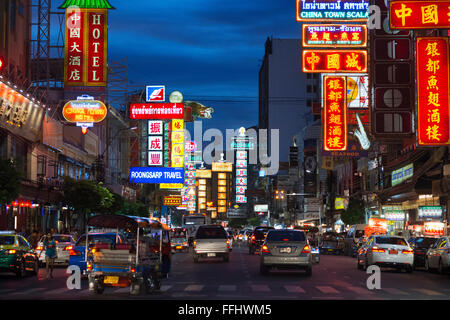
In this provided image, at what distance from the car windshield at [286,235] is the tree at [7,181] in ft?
47.7

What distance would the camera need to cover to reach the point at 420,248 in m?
38.1

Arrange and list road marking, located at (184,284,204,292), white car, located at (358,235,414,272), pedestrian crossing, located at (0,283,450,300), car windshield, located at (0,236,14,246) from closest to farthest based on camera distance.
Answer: pedestrian crossing, located at (0,283,450,300) → road marking, located at (184,284,204,292) → car windshield, located at (0,236,14,246) → white car, located at (358,235,414,272)

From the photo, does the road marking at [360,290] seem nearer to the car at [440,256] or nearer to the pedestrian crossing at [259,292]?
the pedestrian crossing at [259,292]

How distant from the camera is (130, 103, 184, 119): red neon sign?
8556cm

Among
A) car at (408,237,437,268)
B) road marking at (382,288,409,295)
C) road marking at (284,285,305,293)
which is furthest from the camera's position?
car at (408,237,437,268)

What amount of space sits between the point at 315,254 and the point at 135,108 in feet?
156

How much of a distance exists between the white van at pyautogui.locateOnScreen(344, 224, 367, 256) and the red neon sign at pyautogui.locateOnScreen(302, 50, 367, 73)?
1188cm

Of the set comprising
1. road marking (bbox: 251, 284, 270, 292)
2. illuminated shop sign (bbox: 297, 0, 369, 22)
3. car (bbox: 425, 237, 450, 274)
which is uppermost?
illuminated shop sign (bbox: 297, 0, 369, 22)

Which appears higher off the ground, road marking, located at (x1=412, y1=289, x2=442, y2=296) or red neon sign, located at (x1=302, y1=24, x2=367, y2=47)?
red neon sign, located at (x1=302, y1=24, x2=367, y2=47)

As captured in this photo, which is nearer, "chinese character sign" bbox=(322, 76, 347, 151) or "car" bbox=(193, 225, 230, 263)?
"car" bbox=(193, 225, 230, 263)

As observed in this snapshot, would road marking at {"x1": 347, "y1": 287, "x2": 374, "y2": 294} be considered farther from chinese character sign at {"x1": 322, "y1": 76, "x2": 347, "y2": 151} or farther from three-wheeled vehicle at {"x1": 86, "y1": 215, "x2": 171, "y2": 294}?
chinese character sign at {"x1": 322, "y1": 76, "x2": 347, "y2": 151}

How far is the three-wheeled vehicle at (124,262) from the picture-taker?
65.5ft

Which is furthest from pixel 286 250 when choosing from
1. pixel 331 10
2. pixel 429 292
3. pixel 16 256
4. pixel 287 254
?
pixel 331 10

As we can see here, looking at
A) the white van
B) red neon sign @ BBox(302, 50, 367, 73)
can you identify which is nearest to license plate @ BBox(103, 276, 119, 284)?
the white van
